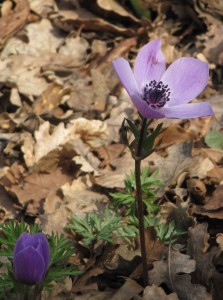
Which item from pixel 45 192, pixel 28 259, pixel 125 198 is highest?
pixel 28 259

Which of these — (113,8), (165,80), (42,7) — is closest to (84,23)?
(113,8)

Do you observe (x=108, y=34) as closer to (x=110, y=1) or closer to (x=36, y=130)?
(x=110, y=1)

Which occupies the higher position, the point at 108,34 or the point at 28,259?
the point at 28,259

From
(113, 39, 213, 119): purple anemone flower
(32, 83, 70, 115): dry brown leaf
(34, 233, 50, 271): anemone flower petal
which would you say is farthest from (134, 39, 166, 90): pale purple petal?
(32, 83, 70, 115): dry brown leaf

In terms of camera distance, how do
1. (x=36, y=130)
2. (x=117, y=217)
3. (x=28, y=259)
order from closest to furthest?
(x=28, y=259) < (x=117, y=217) < (x=36, y=130)

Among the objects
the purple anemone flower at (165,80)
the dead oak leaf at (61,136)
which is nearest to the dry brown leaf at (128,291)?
the purple anemone flower at (165,80)

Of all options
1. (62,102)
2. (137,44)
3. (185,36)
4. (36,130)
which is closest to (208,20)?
(185,36)
